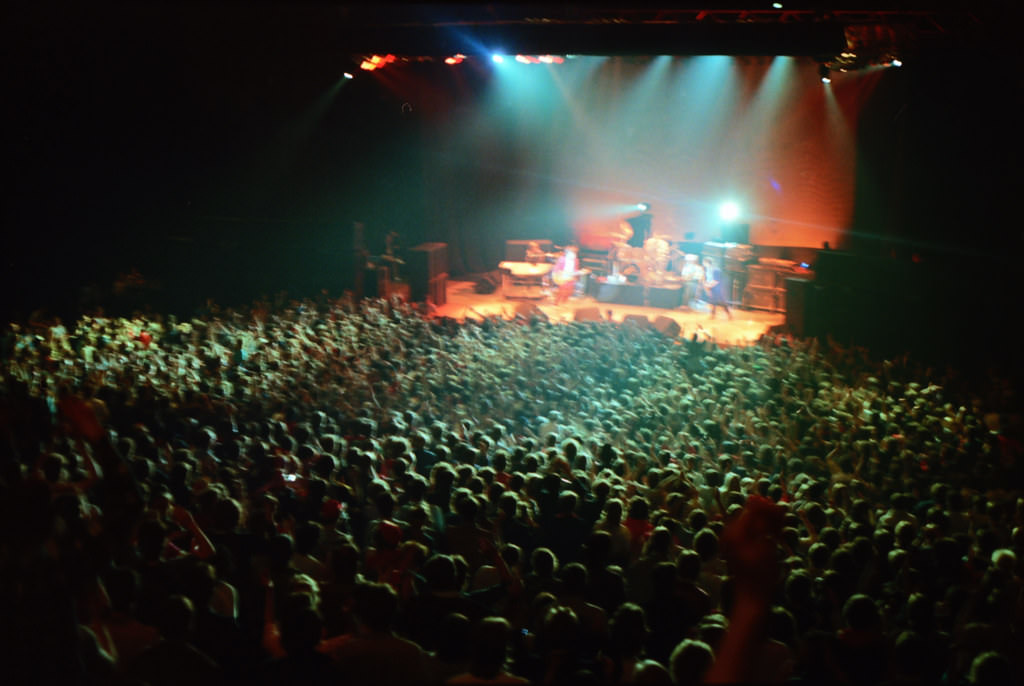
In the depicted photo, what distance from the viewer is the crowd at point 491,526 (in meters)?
2.65

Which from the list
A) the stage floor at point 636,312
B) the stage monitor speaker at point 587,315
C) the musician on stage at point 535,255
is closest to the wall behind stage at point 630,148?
the musician on stage at point 535,255

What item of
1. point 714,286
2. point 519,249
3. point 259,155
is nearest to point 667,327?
point 714,286

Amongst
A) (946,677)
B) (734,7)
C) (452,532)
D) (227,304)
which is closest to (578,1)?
(734,7)

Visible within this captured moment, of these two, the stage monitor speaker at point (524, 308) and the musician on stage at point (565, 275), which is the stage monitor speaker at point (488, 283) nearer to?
the musician on stage at point (565, 275)

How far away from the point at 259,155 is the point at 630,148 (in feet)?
31.8

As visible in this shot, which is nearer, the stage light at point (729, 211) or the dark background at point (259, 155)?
the dark background at point (259, 155)

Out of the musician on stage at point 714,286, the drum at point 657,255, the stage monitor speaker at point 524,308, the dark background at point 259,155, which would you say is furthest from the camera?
the drum at point 657,255

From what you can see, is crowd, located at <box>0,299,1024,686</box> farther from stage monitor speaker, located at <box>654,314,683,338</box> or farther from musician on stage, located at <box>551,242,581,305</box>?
musician on stage, located at <box>551,242,581,305</box>

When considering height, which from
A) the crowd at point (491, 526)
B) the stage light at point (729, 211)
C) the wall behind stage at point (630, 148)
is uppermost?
the wall behind stage at point (630, 148)

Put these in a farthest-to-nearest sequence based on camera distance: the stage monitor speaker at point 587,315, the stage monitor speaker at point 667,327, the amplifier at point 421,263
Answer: the amplifier at point 421,263, the stage monitor speaker at point 587,315, the stage monitor speaker at point 667,327

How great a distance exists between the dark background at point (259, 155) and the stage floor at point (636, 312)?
7.52 ft

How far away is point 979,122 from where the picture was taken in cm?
1102

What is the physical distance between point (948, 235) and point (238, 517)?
11385 mm

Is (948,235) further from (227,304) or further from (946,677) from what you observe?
(227,304)
